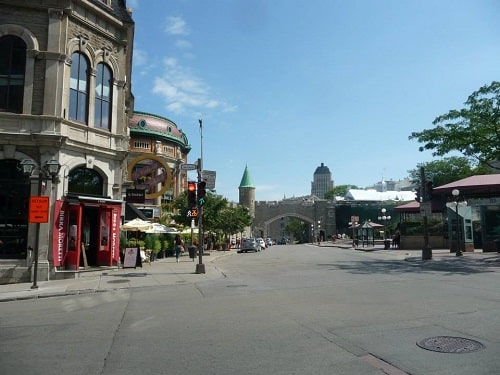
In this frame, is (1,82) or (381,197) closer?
(1,82)

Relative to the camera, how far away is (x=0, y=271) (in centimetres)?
1722

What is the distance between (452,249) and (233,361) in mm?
30078

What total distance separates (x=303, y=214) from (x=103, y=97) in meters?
113

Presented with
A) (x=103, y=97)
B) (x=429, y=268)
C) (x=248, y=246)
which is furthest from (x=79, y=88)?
(x=248, y=246)

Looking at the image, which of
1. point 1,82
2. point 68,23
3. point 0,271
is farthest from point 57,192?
point 68,23

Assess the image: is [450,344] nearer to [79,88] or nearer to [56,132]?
[56,132]

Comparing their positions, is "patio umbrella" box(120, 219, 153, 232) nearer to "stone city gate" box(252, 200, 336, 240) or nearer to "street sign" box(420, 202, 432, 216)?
"street sign" box(420, 202, 432, 216)

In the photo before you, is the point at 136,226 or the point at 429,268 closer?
the point at 429,268

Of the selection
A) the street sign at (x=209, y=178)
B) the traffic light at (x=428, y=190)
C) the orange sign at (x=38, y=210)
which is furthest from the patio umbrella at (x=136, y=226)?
the traffic light at (x=428, y=190)

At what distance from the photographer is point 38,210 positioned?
15250 millimetres

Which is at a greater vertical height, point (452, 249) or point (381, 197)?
point (381, 197)

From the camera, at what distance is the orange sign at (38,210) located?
15.2 metres

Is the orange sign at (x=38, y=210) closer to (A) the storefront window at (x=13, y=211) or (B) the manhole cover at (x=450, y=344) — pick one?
(A) the storefront window at (x=13, y=211)

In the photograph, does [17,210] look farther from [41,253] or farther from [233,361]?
[233,361]
